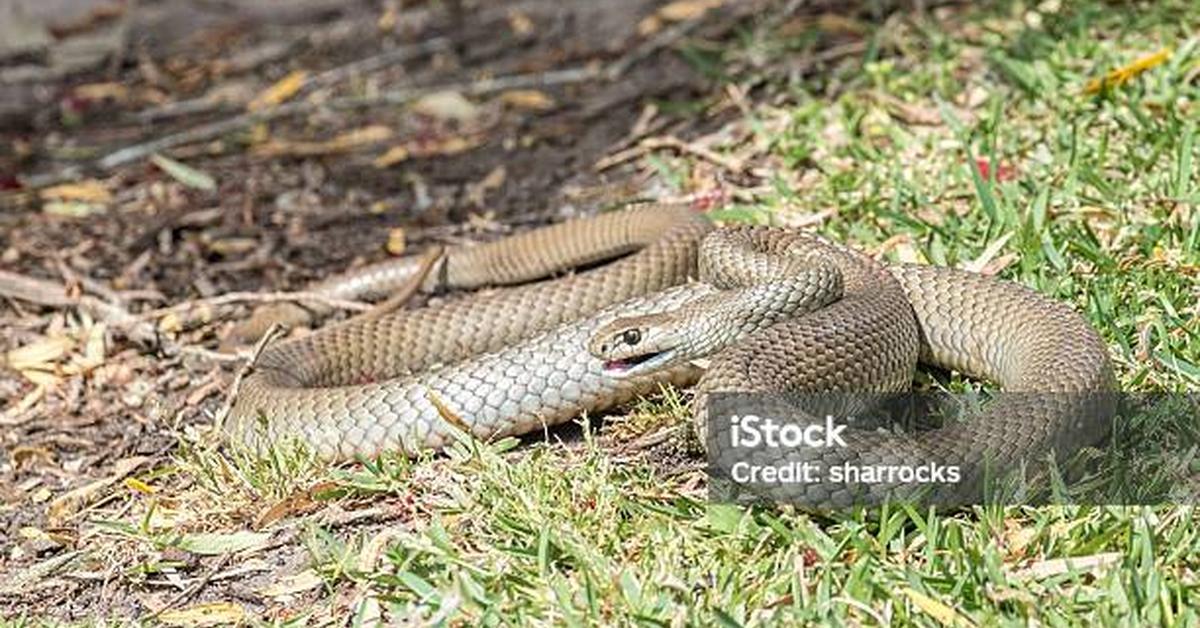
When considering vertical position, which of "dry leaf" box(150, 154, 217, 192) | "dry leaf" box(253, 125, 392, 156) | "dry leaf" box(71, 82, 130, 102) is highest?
"dry leaf" box(150, 154, 217, 192)

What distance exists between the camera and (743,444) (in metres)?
4.78

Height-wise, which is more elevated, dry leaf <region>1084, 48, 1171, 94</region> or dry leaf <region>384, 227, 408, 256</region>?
dry leaf <region>1084, 48, 1171, 94</region>

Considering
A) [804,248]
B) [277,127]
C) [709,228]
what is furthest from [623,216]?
[277,127]

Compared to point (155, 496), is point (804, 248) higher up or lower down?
higher up

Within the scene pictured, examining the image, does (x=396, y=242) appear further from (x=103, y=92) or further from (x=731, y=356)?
(x=103, y=92)

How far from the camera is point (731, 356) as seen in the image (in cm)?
521

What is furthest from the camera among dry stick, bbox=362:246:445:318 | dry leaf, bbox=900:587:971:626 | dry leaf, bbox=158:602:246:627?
dry stick, bbox=362:246:445:318

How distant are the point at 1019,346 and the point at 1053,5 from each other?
3.87 metres

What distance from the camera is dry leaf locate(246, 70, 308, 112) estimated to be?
10.6m

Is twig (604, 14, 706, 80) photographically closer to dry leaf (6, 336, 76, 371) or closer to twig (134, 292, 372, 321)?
twig (134, 292, 372, 321)

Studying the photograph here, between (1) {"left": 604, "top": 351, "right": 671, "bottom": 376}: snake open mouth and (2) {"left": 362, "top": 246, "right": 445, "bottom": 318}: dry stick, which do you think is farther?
(2) {"left": 362, "top": 246, "right": 445, "bottom": 318}: dry stick

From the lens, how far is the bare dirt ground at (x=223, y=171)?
6.41m

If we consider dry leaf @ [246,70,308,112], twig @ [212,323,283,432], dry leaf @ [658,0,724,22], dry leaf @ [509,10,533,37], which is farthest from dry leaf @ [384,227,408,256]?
dry leaf @ [509,10,533,37]

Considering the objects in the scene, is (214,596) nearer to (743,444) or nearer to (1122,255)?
(743,444)
